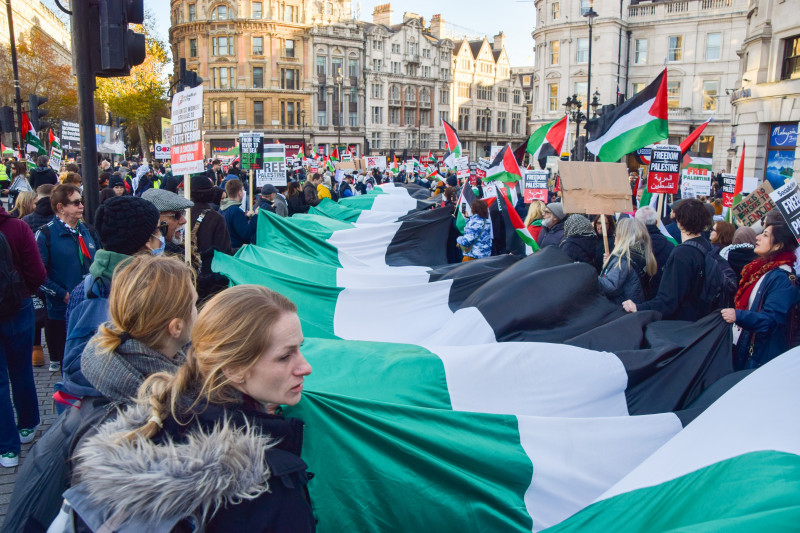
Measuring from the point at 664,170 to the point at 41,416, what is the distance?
28.3ft

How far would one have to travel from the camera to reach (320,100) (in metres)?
67.7

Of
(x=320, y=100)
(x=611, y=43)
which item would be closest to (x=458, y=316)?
(x=611, y=43)

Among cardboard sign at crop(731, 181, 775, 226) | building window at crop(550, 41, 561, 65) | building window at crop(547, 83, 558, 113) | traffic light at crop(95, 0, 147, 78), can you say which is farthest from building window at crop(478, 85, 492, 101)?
traffic light at crop(95, 0, 147, 78)

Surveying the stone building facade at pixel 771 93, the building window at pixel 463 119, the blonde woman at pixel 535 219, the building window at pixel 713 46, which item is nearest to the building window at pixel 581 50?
the building window at pixel 713 46

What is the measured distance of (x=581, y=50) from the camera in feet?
189

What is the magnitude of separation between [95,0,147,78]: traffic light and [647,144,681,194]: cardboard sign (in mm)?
7280

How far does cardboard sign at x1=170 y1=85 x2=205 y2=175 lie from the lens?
6.33 m

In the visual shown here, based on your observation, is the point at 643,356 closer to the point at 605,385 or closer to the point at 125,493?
the point at 605,385

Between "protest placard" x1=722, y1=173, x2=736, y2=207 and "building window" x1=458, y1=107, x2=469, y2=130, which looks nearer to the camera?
"protest placard" x1=722, y1=173, x2=736, y2=207

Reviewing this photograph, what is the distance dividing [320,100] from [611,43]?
29.7m

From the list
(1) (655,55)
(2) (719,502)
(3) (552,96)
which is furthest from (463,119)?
(2) (719,502)

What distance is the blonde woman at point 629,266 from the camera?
5840 mm

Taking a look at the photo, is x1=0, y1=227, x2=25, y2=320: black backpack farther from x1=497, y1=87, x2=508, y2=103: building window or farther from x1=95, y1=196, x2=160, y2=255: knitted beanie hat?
x1=497, y1=87, x2=508, y2=103: building window

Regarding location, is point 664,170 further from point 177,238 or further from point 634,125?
point 177,238
